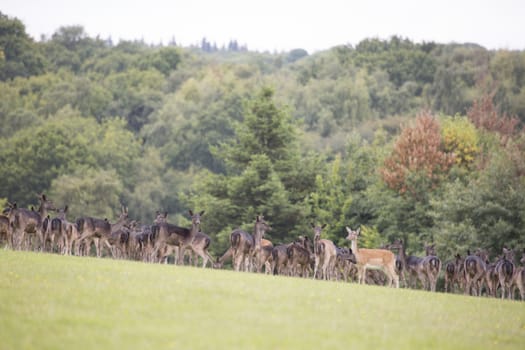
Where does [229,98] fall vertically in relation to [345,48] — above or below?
below

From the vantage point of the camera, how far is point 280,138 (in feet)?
182

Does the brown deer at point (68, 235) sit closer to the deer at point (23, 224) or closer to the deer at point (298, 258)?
the deer at point (23, 224)

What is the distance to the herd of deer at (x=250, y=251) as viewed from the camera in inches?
1144

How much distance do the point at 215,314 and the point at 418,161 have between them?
126ft

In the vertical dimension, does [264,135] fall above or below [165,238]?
above

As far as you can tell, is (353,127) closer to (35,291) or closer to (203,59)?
(203,59)

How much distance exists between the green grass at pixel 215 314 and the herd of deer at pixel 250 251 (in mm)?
6803

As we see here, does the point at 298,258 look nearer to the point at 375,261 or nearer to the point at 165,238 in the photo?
the point at 375,261

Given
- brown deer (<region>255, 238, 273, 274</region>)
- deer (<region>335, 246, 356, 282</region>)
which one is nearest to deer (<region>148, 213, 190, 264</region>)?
brown deer (<region>255, 238, 273, 274</region>)

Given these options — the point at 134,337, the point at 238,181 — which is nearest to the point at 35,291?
the point at 134,337

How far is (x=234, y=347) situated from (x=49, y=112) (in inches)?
3809

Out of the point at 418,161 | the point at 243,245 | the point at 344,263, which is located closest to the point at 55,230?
the point at 243,245

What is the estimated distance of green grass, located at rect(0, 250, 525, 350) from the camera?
13.2m

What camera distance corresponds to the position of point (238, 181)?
51.8 m
